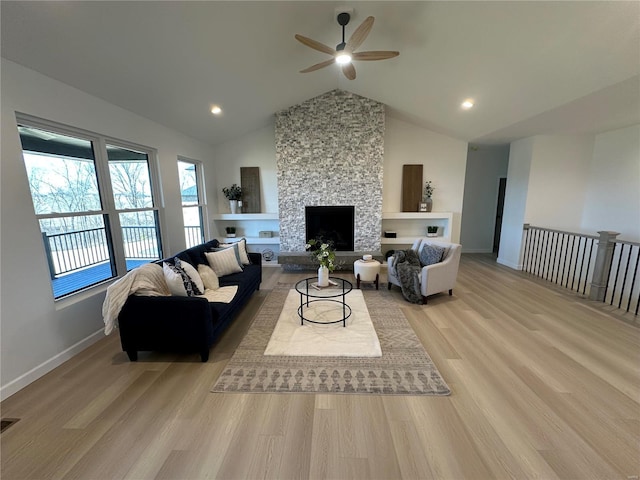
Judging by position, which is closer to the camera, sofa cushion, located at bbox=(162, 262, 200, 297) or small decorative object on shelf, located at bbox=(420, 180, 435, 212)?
sofa cushion, located at bbox=(162, 262, 200, 297)

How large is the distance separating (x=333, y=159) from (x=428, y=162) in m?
2.22

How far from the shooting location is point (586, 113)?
369cm

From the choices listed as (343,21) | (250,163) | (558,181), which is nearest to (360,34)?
(343,21)

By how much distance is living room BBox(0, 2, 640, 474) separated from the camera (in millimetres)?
2109

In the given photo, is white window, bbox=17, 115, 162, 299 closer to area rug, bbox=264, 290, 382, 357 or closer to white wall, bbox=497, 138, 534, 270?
area rug, bbox=264, 290, 382, 357

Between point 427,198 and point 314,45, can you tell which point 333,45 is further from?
point 427,198

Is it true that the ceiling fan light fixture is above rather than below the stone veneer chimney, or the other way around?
above

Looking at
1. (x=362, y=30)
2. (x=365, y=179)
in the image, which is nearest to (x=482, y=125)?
(x=365, y=179)

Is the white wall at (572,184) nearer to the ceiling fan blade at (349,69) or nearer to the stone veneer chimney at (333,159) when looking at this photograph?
the stone veneer chimney at (333,159)

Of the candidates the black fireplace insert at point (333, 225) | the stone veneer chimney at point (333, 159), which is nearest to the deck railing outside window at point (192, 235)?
the stone veneer chimney at point (333, 159)

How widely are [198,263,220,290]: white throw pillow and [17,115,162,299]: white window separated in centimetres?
99

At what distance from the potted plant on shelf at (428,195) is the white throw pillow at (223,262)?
4243 mm

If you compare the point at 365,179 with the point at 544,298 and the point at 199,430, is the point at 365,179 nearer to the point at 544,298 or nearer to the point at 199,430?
the point at 544,298

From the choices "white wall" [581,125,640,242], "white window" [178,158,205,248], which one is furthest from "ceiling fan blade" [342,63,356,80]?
"white wall" [581,125,640,242]
